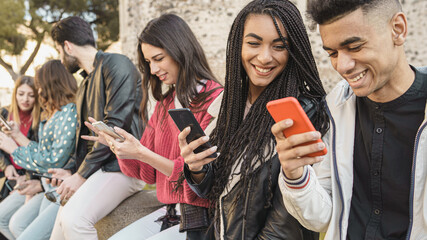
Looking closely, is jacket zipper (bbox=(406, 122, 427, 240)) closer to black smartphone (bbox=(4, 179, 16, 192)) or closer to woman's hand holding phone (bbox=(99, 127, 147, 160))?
woman's hand holding phone (bbox=(99, 127, 147, 160))

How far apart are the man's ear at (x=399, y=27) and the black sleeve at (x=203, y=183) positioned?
930 millimetres

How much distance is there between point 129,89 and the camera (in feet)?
9.40

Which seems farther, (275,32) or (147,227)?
(147,227)

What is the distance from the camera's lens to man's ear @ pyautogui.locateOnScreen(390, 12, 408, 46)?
1.29 metres

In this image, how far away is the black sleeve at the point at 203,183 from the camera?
181cm

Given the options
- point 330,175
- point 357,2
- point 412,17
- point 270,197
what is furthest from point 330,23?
point 412,17

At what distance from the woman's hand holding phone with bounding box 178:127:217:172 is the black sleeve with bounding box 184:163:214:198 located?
71 millimetres

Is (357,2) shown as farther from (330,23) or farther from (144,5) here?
(144,5)

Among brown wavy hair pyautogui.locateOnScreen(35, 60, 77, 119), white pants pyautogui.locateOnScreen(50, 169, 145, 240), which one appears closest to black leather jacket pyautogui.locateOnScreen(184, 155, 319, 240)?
white pants pyautogui.locateOnScreen(50, 169, 145, 240)

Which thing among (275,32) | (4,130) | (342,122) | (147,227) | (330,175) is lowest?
(147,227)

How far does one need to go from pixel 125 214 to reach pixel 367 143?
1.70m

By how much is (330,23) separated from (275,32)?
0.39m

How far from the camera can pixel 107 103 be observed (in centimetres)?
283

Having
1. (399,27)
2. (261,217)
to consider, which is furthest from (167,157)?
(399,27)
